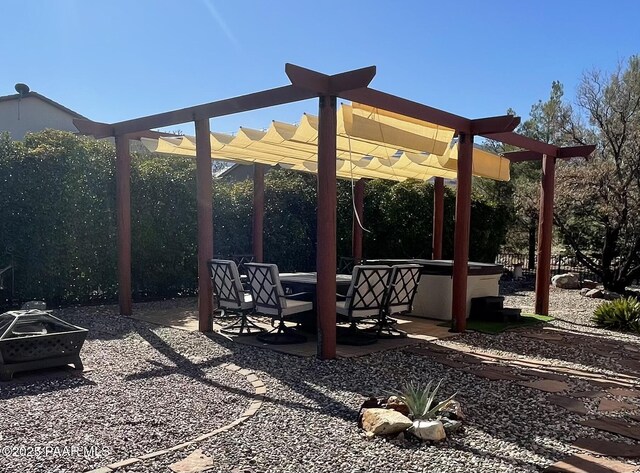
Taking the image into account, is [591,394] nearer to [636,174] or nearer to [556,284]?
[636,174]

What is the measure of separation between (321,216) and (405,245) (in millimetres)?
7895

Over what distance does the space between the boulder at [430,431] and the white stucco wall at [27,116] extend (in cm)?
1845

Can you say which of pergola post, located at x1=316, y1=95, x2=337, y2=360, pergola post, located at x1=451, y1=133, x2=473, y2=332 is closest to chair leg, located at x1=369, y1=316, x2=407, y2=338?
pergola post, located at x1=451, y1=133, x2=473, y2=332

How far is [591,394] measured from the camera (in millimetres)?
4438

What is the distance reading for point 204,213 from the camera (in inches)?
269

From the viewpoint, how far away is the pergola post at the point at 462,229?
693cm

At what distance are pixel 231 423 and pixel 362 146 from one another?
5098 millimetres

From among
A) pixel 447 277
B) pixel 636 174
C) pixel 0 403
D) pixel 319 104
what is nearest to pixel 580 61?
pixel 636 174

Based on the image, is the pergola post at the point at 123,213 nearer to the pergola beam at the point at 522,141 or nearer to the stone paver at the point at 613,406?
the pergola beam at the point at 522,141

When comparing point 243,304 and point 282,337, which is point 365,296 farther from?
point 243,304

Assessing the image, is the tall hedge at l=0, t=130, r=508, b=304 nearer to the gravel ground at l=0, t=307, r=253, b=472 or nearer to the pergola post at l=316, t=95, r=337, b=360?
the gravel ground at l=0, t=307, r=253, b=472

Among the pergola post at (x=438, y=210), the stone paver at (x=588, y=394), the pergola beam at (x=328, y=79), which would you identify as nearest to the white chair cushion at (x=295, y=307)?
the pergola beam at (x=328, y=79)

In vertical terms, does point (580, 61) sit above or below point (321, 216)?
above

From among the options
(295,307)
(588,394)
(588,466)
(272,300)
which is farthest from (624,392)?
(272,300)
